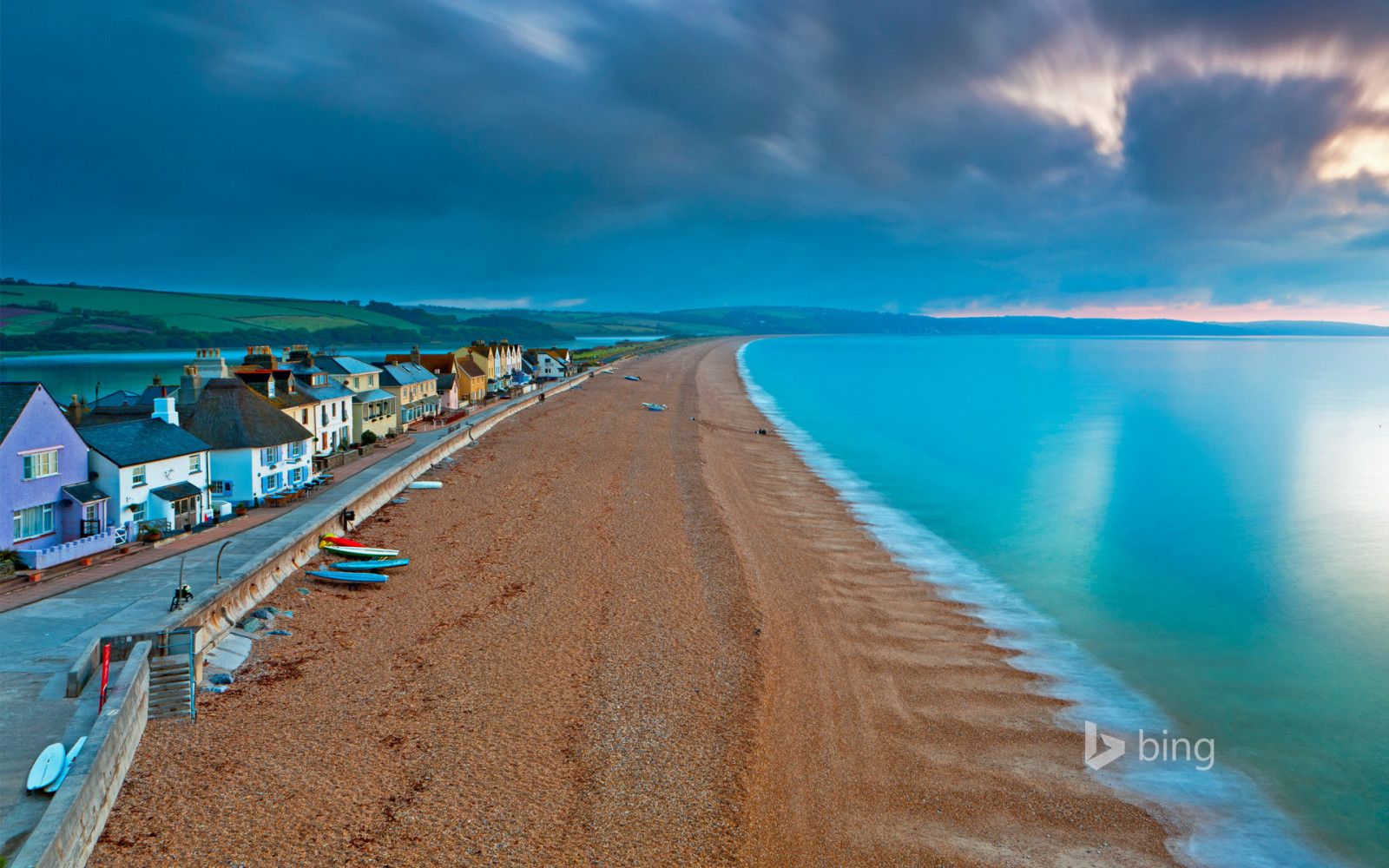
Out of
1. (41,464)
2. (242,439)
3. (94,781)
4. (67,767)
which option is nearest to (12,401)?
(41,464)

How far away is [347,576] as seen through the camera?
1844cm

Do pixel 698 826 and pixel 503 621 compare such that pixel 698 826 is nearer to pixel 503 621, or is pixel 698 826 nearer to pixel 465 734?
pixel 465 734

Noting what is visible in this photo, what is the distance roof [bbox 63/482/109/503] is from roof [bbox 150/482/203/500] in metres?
1.55

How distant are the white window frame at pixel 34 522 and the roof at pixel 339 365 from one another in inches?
779

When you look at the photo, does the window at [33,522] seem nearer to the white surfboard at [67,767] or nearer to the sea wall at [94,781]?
the sea wall at [94,781]

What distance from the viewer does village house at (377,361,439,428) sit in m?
45.7

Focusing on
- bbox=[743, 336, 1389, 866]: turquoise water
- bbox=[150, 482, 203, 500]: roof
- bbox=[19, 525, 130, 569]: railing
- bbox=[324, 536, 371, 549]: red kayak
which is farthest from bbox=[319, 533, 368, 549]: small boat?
bbox=[743, 336, 1389, 866]: turquoise water

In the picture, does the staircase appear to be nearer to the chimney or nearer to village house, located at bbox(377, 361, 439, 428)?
the chimney

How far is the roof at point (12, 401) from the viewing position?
19016 mm

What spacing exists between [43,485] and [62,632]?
8.17m

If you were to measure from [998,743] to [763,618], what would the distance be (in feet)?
19.6

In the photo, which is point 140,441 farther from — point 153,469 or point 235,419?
point 235,419

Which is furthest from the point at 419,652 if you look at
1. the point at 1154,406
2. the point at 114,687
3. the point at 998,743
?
the point at 1154,406

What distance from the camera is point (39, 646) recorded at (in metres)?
13.6
